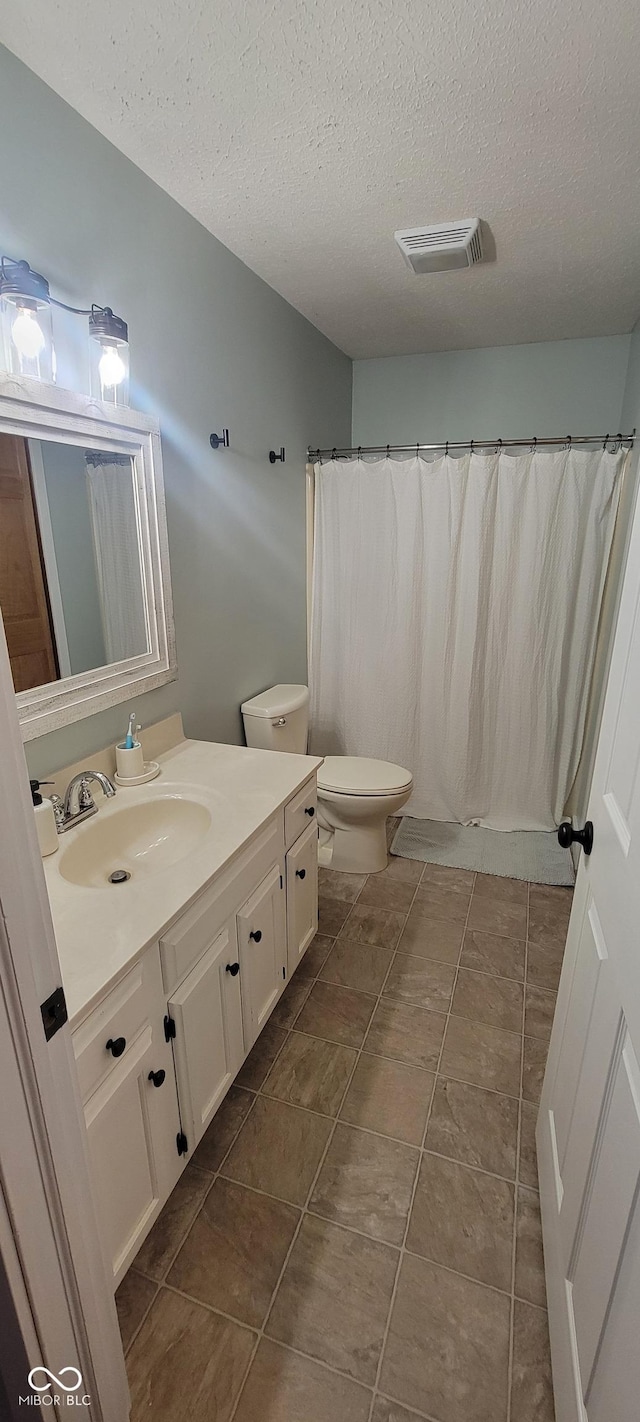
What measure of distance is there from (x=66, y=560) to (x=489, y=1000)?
5.83 feet

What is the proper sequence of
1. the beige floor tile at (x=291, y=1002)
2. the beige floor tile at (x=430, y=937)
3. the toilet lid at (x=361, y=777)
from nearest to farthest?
the beige floor tile at (x=291, y=1002)
the beige floor tile at (x=430, y=937)
the toilet lid at (x=361, y=777)

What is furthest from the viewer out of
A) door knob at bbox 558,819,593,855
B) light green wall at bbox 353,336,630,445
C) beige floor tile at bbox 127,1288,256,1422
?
light green wall at bbox 353,336,630,445

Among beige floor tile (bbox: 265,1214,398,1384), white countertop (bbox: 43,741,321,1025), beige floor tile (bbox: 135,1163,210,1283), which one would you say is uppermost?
white countertop (bbox: 43,741,321,1025)

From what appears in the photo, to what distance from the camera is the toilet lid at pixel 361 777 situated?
7.74 ft

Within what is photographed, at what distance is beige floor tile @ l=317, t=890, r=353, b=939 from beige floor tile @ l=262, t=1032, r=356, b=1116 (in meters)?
0.49

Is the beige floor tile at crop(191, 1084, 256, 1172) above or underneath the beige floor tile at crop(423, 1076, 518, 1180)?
underneath

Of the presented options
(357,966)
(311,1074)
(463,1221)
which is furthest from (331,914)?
(463,1221)

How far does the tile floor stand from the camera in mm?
1050

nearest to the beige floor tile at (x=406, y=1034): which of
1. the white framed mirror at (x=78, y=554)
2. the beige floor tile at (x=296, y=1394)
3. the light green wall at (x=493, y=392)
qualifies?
the beige floor tile at (x=296, y=1394)

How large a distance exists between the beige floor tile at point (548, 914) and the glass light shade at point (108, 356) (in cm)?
218

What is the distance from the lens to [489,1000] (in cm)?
190

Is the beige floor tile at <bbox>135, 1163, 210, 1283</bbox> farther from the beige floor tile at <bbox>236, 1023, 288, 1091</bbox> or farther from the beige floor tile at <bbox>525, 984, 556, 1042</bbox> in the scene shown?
the beige floor tile at <bbox>525, 984, 556, 1042</bbox>

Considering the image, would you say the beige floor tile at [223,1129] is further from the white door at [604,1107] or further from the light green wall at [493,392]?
the light green wall at [493,392]

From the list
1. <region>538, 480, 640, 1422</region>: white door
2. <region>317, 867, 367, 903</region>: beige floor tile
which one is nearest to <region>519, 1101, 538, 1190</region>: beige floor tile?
<region>538, 480, 640, 1422</region>: white door
